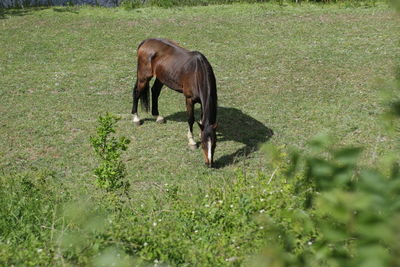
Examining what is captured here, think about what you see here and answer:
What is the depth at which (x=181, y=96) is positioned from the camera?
430 inches

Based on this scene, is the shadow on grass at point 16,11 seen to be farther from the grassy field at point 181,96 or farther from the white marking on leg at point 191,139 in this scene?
the white marking on leg at point 191,139

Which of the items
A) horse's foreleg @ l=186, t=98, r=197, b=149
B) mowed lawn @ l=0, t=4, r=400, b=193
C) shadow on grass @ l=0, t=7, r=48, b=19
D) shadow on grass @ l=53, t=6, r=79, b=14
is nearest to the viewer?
mowed lawn @ l=0, t=4, r=400, b=193

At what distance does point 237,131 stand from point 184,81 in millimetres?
1506

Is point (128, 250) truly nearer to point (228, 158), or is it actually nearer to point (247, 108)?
point (228, 158)

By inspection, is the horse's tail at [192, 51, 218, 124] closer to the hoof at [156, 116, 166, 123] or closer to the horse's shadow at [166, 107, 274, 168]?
the horse's shadow at [166, 107, 274, 168]

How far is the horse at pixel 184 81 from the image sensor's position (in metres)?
7.18

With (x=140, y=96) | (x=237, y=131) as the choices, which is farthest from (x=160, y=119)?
(x=237, y=131)

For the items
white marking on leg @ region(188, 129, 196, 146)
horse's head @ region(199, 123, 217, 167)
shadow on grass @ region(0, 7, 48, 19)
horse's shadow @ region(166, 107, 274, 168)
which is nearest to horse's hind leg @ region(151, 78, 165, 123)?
horse's shadow @ region(166, 107, 274, 168)

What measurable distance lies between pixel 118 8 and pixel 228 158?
1201cm

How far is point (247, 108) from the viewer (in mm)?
9938

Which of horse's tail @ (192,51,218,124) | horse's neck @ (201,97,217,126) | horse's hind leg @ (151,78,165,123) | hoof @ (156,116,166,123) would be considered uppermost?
horse's tail @ (192,51,218,124)

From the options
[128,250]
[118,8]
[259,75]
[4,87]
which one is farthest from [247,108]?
[118,8]

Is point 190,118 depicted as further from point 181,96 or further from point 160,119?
point 181,96

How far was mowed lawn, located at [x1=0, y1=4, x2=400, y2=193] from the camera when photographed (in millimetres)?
7973
